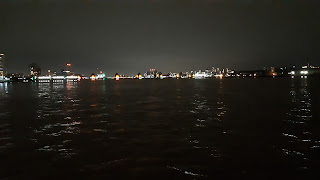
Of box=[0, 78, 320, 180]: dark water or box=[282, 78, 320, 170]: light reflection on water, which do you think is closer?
box=[0, 78, 320, 180]: dark water

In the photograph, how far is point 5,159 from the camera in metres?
12.7

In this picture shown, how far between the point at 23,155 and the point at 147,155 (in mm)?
5695

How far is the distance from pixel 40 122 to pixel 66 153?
11576mm

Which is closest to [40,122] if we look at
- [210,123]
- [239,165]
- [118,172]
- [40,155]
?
[40,155]

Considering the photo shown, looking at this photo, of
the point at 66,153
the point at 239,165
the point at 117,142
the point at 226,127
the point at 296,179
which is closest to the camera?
the point at 296,179

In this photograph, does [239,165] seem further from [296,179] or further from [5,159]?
[5,159]

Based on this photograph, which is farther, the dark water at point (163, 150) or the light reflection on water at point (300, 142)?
the light reflection on water at point (300, 142)

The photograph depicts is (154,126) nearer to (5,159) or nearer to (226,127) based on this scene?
(226,127)

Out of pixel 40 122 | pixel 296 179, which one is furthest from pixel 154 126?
pixel 296 179

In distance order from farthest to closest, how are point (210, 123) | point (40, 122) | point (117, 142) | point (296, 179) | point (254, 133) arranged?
point (40, 122) → point (210, 123) → point (254, 133) → point (117, 142) → point (296, 179)

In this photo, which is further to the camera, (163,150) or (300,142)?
(300,142)

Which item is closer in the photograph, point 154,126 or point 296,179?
point 296,179

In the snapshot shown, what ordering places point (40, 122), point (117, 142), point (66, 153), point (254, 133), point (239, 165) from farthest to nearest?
point (40, 122)
point (254, 133)
point (117, 142)
point (66, 153)
point (239, 165)

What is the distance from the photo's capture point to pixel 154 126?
68.2 ft
